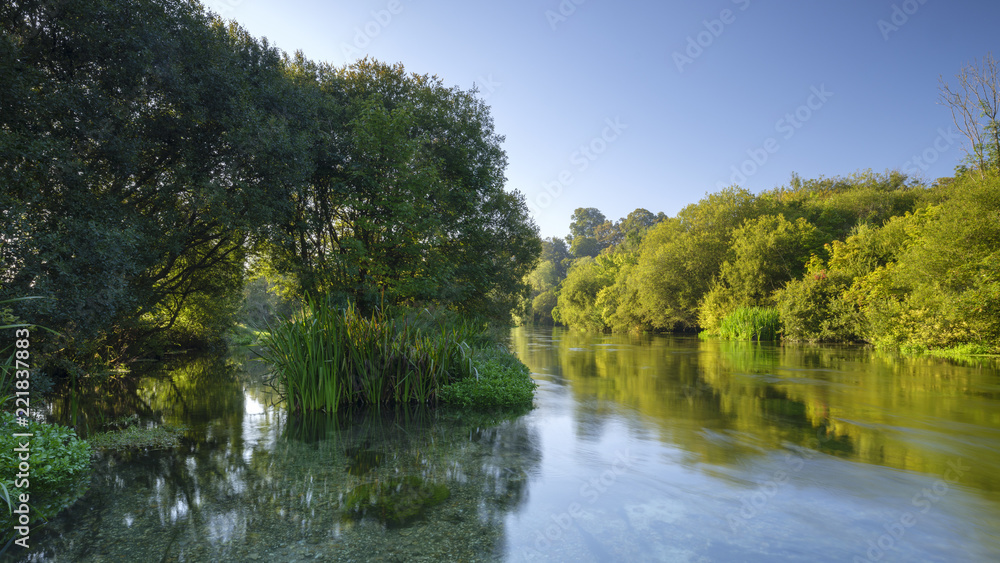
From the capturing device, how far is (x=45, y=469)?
3721 mm

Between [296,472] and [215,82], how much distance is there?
29.4ft

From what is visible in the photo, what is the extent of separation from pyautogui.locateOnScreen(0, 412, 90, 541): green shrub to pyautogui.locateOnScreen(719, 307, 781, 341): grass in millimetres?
26547

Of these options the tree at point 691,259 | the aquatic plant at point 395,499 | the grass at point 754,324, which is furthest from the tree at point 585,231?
the aquatic plant at point 395,499

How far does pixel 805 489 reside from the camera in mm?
4117

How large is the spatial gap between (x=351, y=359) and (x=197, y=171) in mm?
6196

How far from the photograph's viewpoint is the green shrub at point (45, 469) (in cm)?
342

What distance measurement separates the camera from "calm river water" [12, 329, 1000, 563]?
10.2 feet

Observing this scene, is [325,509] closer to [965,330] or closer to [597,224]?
[965,330]

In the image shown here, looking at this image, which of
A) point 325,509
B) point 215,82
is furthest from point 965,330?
point 215,82

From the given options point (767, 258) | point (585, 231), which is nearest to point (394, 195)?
point (767, 258)

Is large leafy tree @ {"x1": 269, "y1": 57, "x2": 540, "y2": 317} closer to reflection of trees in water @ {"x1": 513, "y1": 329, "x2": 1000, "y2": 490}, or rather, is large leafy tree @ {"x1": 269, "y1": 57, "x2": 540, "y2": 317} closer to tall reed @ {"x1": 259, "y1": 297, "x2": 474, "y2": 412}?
tall reed @ {"x1": 259, "y1": 297, "x2": 474, "y2": 412}
